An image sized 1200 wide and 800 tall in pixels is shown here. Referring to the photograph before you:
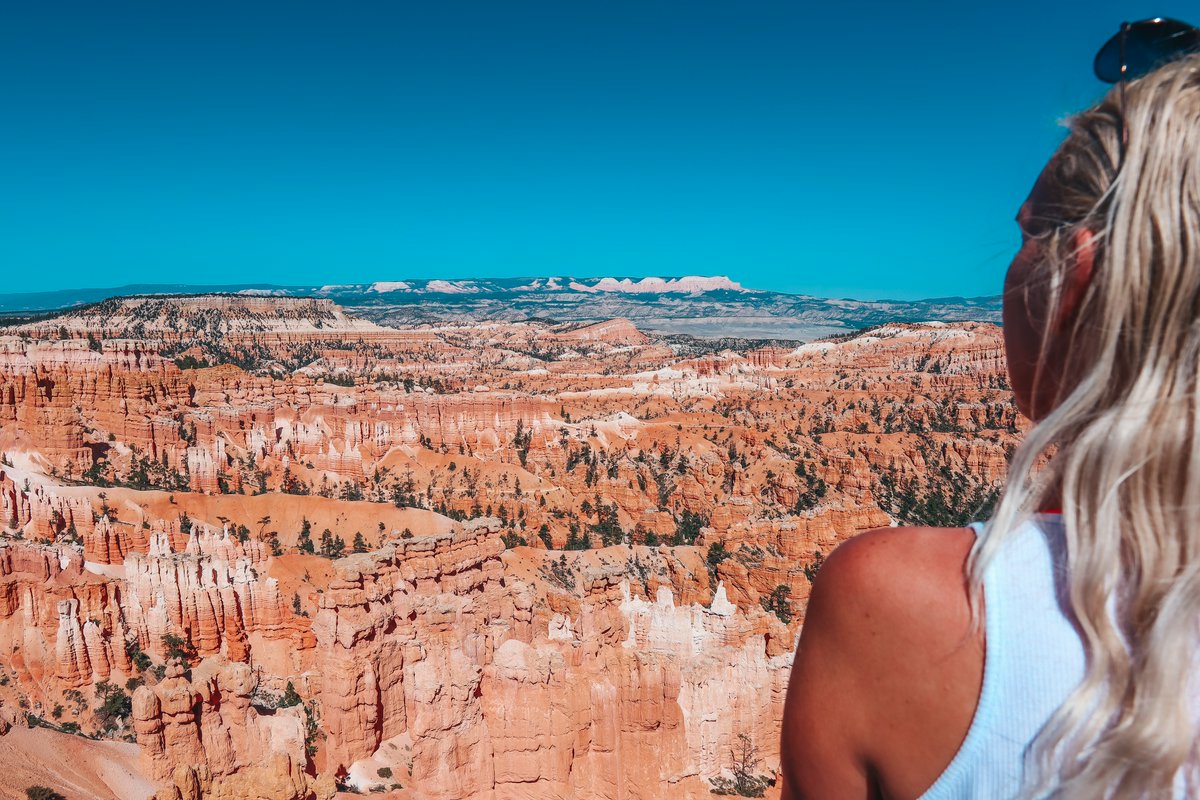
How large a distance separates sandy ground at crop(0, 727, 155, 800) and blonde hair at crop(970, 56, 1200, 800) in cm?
1087

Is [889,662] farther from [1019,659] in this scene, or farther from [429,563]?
[429,563]

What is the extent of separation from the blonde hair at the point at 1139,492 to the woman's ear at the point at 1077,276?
4 centimetres

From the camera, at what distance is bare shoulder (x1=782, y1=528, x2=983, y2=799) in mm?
1041

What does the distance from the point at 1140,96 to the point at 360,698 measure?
1299cm

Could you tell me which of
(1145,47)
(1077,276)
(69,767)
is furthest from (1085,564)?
(69,767)

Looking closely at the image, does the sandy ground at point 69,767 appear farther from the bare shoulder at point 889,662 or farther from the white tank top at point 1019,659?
the white tank top at point 1019,659

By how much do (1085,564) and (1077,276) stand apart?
1.34 feet

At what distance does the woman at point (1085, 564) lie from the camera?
0.96 m

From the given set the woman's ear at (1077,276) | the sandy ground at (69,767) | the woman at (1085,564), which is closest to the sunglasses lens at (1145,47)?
the woman at (1085,564)

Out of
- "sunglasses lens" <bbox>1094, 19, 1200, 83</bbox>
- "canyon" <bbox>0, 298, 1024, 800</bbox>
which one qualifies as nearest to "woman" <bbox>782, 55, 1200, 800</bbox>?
"sunglasses lens" <bbox>1094, 19, 1200, 83</bbox>

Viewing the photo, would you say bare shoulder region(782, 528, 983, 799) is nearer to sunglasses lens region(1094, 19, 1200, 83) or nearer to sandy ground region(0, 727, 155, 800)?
sunglasses lens region(1094, 19, 1200, 83)

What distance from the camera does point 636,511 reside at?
108ft

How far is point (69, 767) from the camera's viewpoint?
1000 cm

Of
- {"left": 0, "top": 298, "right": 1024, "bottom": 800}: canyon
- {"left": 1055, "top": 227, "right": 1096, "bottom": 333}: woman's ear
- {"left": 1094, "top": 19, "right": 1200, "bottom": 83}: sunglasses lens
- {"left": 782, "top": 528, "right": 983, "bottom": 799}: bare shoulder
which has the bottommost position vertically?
{"left": 0, "top": 298, "right": 1024, "bottom": 800}: canyon
